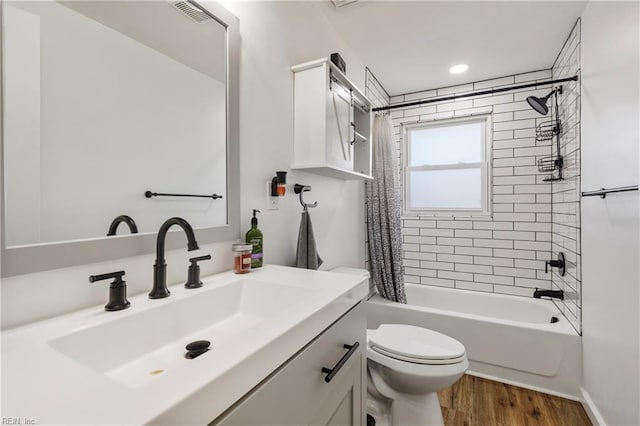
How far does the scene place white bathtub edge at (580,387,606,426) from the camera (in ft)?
5.16

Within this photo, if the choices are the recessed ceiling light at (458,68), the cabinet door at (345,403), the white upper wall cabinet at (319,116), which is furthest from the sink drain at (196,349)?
the recessed ceiling light at (458,68)

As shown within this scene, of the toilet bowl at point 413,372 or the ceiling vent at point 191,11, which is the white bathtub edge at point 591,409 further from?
the ceiling vent at point 191,11

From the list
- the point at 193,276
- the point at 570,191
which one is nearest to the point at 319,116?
the point at 193,276

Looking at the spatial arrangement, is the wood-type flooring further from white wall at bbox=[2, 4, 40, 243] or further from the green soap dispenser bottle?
white wall at bbox=[2, 4, 40, 243]

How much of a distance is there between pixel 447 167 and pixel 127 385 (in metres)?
3.19

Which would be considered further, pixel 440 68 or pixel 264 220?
pixel 440 68

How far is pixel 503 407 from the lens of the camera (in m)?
1.82

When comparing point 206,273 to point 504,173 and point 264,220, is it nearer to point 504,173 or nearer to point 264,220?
point 264,220

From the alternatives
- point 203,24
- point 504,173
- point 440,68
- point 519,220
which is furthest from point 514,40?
point 203,24

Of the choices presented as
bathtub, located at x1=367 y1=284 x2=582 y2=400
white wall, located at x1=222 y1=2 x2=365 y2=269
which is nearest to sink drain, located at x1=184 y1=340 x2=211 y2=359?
white wall, located at x1=222 y1=2 x2=365 y2=269

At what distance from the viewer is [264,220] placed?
137cm

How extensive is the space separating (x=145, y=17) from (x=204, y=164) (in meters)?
0.51

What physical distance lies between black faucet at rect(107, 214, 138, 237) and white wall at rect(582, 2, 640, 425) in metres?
1.98

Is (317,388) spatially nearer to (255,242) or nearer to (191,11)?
(255,242)
